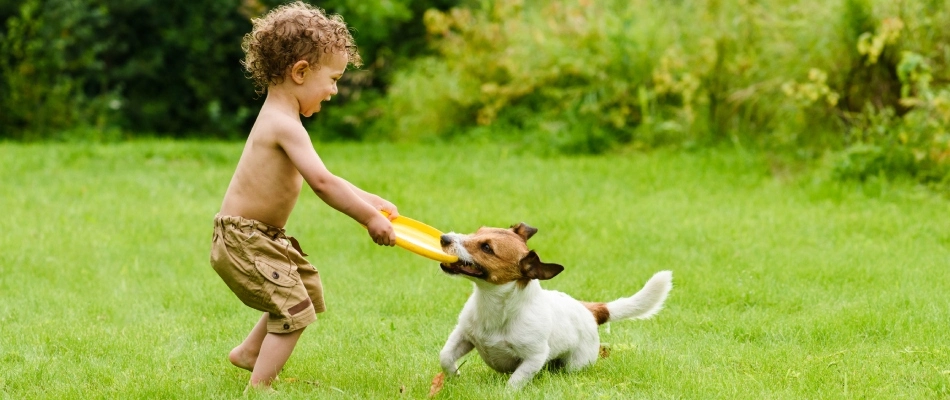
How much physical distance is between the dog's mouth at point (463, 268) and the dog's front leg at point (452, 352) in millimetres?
417

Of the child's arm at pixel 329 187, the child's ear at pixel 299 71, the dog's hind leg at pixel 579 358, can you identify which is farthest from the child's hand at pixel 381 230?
the dog's hind leg at pixel 579 358

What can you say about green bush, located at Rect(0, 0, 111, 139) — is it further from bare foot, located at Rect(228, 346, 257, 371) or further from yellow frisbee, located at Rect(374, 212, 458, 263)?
yellow frisbee, located at Rect(374, 212, 458, 263)

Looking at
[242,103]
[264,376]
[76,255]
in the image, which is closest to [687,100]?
[76,255]

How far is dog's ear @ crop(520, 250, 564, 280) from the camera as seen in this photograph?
182 inches

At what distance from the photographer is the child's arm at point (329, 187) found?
4.36 m

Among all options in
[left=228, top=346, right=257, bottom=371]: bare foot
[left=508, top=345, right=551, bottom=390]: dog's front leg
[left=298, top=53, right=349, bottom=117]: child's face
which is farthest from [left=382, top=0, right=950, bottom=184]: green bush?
[left=228, top=346, right=257, bottom=371]: bare foot

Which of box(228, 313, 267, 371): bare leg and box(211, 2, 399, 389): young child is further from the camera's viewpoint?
box(228, 313, 267, 371): bare leg

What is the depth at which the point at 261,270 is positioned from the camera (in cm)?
446

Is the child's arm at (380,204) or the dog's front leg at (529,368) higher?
the child's arm at (380,204)

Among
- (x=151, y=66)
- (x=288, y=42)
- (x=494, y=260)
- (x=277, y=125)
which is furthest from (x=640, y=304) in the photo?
(x=151, y=66)

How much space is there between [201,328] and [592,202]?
4.63 metres

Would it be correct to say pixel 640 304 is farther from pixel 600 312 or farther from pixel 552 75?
pixel 552 75

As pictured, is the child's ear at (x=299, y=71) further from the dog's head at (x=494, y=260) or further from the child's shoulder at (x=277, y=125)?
the dog's head at (x=494, y=260)

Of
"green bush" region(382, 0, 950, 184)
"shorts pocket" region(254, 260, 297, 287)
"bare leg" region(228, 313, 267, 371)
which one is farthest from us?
"green bush" region(382, 0, 950, 184)
